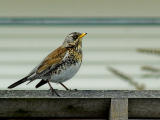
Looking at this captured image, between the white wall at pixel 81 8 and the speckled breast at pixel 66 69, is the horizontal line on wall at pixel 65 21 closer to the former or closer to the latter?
the white wall at pixel 81 8

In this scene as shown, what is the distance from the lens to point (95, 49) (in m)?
9.03

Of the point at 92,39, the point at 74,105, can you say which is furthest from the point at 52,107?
the point at 92,39

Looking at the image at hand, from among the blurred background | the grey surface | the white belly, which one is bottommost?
the grey surface

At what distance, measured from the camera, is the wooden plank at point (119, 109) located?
274cm

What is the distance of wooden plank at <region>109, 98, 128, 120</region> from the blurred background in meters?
5.94

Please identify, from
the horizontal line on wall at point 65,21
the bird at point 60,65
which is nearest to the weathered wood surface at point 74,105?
the bird at point 60,65

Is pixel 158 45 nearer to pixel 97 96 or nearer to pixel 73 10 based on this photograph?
pixel 73 10

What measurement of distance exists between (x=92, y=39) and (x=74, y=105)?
20.4ft

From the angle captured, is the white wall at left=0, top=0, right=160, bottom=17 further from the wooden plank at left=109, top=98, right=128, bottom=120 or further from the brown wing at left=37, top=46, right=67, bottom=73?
the wooden plank at left=109, top=98, right=128, bottom=120

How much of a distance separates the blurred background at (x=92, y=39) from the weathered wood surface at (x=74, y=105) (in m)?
5.86

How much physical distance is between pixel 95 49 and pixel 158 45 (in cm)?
97

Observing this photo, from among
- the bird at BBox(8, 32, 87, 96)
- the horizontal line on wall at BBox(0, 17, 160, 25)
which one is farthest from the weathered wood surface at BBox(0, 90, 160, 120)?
the horizontal line on wall at BBox(0, 17, 160, 25)

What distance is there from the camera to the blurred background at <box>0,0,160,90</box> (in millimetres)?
8703

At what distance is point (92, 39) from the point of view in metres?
9.03
